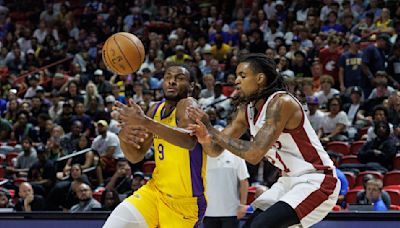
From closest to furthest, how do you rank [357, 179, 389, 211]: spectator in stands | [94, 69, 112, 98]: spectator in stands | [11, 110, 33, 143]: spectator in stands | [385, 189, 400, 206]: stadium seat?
[357, 179, 389, 211]: spectator in stands → [385, 189, 400, 206]: stadium seat → [11, 110, 33, 143]: spectator in stands → [94, 69, 112, 98]: spectator in stands

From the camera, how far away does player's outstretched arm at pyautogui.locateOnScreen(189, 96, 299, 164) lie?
503 centimetres

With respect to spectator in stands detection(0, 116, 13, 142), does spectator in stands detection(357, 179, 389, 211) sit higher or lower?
higher

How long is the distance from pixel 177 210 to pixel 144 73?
30.4 feet

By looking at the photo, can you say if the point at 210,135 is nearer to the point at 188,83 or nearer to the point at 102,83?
the point at 188,83

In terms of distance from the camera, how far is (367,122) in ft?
38.4

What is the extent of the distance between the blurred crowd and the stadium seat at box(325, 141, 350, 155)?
0.15 m

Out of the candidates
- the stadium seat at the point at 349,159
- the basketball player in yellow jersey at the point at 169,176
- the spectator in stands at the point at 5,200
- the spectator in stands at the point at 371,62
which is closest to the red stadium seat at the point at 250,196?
the stadium seat at the point at 349,159

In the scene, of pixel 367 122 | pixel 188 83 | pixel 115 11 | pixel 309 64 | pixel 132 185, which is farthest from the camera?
pixel 115 11

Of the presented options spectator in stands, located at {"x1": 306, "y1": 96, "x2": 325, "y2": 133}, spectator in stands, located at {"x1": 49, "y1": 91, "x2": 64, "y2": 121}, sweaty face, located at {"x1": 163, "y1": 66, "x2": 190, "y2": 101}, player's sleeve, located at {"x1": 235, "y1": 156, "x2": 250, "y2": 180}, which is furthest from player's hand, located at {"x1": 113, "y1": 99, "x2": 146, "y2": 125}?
spectator in stands, located at {"x1": 49, "y1": 91, "x2": 64, "y2": 121}

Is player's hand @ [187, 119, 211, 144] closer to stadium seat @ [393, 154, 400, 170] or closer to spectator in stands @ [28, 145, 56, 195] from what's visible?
stadium seat @ [393, 154, 400, 170]

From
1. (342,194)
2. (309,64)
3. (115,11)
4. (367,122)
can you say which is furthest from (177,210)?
(115,11)

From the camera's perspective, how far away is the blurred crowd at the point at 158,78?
11.3 meters

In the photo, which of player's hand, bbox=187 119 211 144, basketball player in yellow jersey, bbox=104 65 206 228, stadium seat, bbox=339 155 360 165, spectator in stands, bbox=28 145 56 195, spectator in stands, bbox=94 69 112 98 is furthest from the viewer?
spectator in stands, bbox=94 69 112 98

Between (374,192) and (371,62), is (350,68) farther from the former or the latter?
(374,192)
